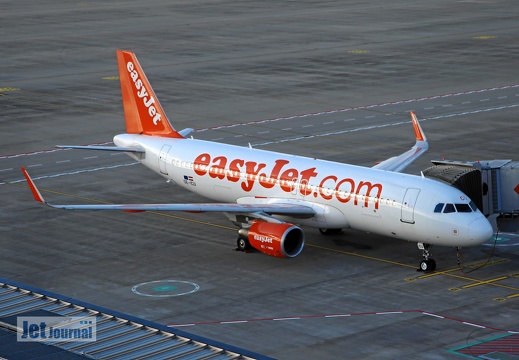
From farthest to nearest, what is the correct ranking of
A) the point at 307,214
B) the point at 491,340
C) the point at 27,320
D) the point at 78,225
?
1. the point at 78,225
2. the point at 307,214
3. the point at 491,340
4. the point at 27,320

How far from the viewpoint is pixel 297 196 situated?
56.2 meters

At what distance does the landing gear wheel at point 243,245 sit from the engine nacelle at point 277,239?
145 centimetres

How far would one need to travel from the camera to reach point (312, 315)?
46.8 metres

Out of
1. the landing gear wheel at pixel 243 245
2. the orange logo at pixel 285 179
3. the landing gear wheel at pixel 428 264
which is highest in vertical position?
the orange logo at pixel 285 179

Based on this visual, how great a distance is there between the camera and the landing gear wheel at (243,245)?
5534cm

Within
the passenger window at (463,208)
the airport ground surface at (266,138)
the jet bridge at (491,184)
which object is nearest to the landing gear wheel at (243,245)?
the airport ground surface at (266,138)

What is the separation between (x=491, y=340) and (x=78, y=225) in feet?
84.3

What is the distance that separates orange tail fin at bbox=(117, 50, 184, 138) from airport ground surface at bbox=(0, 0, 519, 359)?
13.6 feet

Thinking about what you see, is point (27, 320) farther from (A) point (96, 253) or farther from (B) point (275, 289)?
(A) point (96, 253)

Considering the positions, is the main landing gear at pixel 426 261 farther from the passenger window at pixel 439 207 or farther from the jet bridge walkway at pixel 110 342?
the jet bridge walkway at pixel 110 342

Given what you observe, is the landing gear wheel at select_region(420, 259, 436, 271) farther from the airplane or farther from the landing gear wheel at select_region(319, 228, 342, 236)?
the landing gear wheel at select_region(319, 228, 342, 236)

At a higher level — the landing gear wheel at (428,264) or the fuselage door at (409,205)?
the fuselage door at (409,205)

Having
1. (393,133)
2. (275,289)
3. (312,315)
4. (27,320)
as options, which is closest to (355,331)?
(312,315)

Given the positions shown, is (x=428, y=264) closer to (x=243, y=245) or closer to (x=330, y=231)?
(x=330, y=231)
